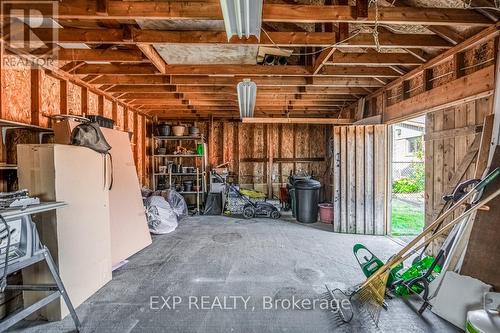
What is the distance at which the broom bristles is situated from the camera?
221 centimetres

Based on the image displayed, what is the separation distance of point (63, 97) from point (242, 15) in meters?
3.49

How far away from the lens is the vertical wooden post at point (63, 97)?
3.98 m

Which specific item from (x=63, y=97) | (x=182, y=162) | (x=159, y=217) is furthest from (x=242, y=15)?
(x=182, y=162)

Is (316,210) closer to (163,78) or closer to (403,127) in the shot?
(163,78)

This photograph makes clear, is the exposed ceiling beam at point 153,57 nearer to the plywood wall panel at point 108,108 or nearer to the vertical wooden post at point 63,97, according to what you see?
the vertical wooden post at point 63,97

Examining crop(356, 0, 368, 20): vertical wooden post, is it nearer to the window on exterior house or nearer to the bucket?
the bucket

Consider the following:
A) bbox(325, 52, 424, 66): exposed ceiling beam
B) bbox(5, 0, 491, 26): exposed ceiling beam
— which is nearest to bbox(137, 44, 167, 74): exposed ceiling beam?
bbox(5, 0, 491, 26): exposed ceiling beam

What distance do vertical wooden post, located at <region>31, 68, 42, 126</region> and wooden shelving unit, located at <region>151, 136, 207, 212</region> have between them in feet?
11.8

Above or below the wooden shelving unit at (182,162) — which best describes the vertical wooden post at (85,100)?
above

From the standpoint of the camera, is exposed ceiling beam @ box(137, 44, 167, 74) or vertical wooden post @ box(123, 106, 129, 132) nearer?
exposed ceiling beam @ box(137, 44, 167, 74)

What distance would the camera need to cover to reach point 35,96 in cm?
348

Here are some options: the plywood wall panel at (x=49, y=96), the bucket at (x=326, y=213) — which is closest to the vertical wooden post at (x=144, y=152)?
the plywood wall panel at (x=49, y=96)

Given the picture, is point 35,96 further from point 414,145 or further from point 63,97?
point 414,145

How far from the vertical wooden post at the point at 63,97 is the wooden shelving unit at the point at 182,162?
310 cm
